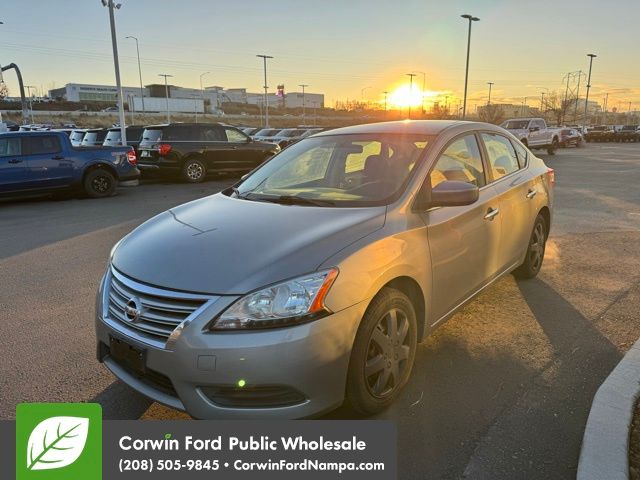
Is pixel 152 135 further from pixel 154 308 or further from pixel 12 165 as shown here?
pixel 154 308

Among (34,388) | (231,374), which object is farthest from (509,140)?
(34,388)

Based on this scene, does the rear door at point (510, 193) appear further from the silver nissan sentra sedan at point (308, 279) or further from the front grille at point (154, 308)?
the front grille at point (154, 308)

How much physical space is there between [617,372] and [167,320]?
2861 millimetres

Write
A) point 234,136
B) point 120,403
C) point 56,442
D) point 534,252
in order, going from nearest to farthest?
point 56,442 < point 120,403 < point 534,252 < point 234,136

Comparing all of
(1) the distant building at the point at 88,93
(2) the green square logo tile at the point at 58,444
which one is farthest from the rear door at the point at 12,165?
(1) the distant building at the point at 88,93

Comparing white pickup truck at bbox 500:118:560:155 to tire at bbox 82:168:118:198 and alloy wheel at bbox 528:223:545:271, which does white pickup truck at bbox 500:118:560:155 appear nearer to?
tire at bbox 82:168:118:198

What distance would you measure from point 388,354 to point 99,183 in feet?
37.1

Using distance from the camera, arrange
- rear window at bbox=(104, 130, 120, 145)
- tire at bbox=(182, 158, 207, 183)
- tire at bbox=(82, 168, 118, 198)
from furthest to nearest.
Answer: rear window at bbox=(104, 130, 120, 145) → tire at bbox=(182, 158, 207, 183) → tire at bbox=(82, 168, 118, 198)

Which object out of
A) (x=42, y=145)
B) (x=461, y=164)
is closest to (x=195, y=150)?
(x=42, y=145)

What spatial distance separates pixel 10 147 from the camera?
1120 centimetres

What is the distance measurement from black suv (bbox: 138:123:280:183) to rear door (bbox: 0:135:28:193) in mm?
3992

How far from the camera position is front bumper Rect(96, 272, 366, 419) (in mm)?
2373

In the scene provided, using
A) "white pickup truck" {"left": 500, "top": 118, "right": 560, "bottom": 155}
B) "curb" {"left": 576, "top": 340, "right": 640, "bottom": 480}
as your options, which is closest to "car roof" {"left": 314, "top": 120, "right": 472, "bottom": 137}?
"curb" {"left": 576, "top": 340, "right": 640, "bottom": 480}

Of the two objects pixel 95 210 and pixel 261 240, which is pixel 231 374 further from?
pixel 95 210
